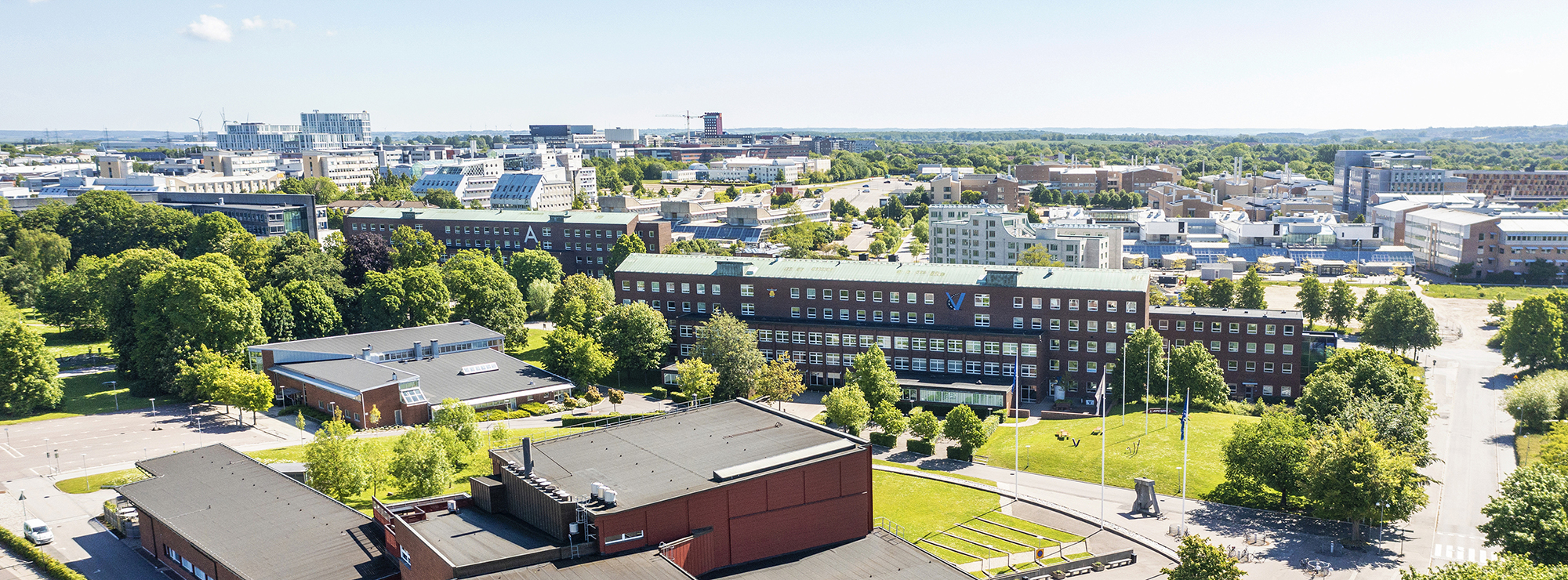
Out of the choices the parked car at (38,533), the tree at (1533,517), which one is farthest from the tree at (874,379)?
the parked car at (38,533)

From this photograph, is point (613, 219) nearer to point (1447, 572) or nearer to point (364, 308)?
point (364, 308)

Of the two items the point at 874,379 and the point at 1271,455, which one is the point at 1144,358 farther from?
the point at 1271,455

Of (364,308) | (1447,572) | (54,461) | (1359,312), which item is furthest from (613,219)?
(1447,572)

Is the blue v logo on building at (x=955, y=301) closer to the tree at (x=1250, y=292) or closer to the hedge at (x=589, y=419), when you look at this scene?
the hedge at (x=589, y=419)

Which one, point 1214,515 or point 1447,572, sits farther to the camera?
point 1214,515

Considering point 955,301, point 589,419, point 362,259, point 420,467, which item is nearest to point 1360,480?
point 955,301

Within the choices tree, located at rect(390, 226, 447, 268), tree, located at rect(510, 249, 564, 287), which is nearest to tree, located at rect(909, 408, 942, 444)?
tree, located at rect(510, 249, 564, 287)
